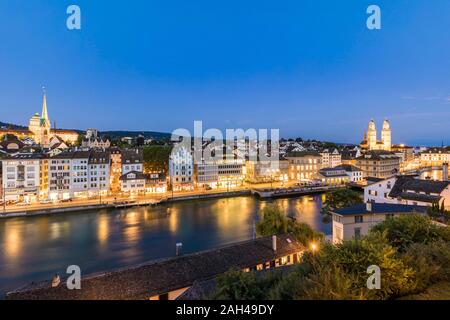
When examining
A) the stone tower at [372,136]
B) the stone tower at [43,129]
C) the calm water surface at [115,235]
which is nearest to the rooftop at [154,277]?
the calm water surface at [115,235]

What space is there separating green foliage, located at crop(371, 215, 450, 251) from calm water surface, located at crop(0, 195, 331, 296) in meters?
10.9

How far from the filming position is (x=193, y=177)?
4012cm

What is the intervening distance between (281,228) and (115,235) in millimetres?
12033

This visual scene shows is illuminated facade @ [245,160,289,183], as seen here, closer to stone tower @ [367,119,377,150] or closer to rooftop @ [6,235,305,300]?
rooftop @ [6,235,305,300]

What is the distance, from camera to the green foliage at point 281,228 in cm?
1372

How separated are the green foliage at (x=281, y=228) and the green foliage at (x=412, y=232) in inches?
198

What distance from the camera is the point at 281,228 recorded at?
1452cm

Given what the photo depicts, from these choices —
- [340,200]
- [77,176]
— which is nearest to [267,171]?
[340,200]

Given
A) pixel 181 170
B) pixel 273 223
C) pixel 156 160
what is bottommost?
pixel 273 223

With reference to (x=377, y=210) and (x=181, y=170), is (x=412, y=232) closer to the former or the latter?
(x=377, y=210)

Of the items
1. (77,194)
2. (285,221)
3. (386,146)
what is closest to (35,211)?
(77,194)

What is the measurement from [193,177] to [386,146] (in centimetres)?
6299

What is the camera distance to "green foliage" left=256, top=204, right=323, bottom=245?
13719 mm

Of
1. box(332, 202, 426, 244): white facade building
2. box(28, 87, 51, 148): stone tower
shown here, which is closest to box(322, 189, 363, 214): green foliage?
box(332, 202, 426, 244): white facade building
